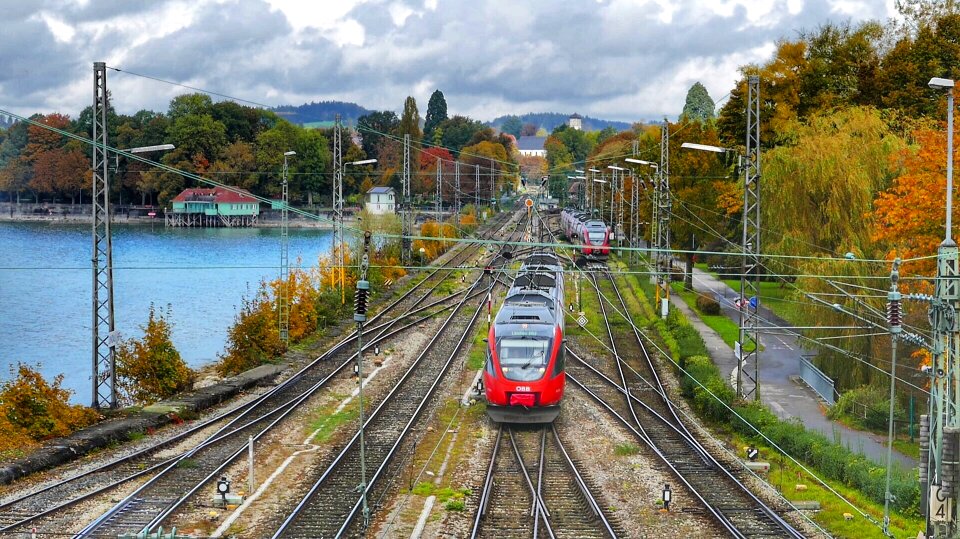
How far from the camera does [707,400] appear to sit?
28.1 metres

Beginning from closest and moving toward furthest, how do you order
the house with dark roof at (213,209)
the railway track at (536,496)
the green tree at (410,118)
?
1. the railway track at (536,496)
2. the house with dark roof at (213,209)
3. the green tree at (410,118)

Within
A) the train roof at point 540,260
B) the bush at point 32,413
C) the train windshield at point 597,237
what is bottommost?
the bush at point 32,413

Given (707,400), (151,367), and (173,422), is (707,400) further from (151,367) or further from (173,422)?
(151,367)

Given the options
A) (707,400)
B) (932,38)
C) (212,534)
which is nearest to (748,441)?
(707,400)

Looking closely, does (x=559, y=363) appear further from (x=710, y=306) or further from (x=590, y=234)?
(x=590, y=234)

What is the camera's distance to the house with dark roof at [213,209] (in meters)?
120

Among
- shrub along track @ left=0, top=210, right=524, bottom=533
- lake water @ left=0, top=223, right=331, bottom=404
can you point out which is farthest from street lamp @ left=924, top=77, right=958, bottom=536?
lake water @ left=0, top=223, right=331, bottom=404

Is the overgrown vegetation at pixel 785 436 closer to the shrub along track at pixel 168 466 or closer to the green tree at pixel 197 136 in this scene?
the shrub along track at pixel 168 466

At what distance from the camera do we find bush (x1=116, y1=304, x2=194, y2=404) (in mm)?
29531

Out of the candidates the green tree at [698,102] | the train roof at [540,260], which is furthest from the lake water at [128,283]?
the green tree at [698,102]

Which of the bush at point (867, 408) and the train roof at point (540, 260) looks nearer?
the bush at point (867, 408)

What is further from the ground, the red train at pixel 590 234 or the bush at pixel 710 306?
the red train at pixel 590 234

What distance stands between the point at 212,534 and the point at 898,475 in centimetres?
1409

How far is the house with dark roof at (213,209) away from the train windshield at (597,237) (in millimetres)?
62678
